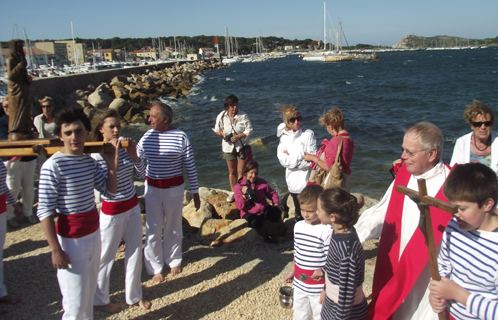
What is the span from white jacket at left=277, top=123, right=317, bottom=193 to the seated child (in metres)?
2.20

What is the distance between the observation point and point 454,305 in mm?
2100

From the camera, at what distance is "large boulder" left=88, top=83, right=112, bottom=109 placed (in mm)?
19812

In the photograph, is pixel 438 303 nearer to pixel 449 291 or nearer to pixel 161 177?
pixel 449 291

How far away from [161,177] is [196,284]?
1.22 m

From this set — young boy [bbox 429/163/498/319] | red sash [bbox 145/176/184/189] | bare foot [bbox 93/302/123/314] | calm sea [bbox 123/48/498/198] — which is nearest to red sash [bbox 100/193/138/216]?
red sash [bbox 145/176/184/189]

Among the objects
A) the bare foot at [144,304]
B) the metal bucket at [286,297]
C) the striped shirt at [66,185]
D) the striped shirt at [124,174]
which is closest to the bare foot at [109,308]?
the bare foot at [144,304]

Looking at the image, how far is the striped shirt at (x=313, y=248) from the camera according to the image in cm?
281

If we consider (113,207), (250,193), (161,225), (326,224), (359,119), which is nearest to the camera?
(326,224)

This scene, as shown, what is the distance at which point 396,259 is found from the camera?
2648mm

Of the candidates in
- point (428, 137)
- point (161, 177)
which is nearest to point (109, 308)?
point (161, 177)

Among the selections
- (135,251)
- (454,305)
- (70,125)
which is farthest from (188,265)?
(454,305)

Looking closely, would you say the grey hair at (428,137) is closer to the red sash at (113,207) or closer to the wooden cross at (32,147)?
the wooden cross at (32,147)

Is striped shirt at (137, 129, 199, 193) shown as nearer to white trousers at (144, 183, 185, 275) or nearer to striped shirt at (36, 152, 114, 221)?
white trousers at (144, 183, 185, 275)

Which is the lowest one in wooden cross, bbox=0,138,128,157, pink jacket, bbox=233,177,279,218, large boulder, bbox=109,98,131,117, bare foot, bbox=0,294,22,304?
bare foot, bbox=0,294,22,304
